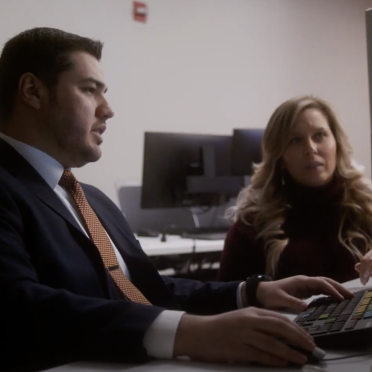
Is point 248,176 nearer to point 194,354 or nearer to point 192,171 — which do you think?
point 192,171

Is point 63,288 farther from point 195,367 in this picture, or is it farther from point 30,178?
point 195,367

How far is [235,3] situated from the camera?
4105mm

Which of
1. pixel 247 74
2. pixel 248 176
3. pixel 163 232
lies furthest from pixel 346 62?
pixel 163 232

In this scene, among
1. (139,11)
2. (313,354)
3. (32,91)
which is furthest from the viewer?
(139,11)

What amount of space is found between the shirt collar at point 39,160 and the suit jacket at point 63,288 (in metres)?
0.02

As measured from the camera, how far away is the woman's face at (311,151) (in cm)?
191

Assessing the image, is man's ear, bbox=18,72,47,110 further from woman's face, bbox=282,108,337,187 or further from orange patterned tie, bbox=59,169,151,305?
woman's face, bbox=282,108,337,187

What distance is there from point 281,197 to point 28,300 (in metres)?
1.29

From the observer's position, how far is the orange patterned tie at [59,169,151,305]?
1.13 metres

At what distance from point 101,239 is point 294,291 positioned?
16.9 inches

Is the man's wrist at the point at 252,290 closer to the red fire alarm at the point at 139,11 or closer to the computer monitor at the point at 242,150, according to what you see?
the computer monitor at the point at 242,150

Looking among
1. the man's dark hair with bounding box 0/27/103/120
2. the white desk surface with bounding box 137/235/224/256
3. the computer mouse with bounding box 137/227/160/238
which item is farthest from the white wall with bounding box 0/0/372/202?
the man's dark hair with bounding box 0/27/103/120

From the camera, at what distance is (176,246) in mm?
2420

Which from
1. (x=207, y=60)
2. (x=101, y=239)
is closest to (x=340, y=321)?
(x=101, y=239)
